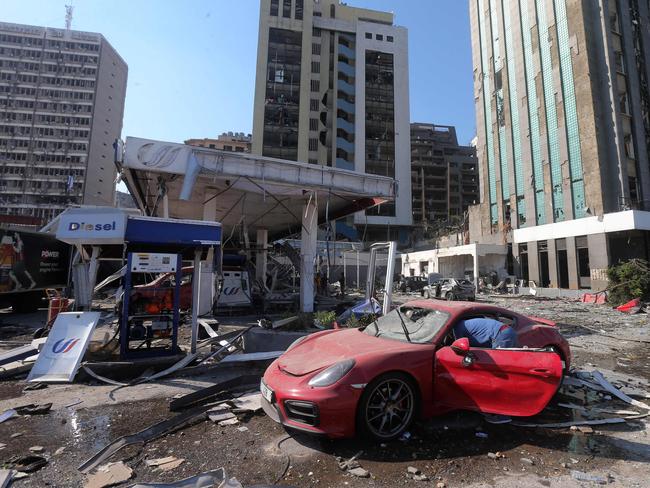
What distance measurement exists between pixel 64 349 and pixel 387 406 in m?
5.55

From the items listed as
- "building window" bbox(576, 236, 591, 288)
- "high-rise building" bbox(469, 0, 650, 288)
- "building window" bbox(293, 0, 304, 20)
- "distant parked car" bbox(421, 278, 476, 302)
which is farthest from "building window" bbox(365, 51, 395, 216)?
"distant parked car" bbox(421, 278, 476, 302)

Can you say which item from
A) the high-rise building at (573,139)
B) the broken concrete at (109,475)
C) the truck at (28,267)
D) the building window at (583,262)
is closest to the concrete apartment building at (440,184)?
the high-rise building at (573,139)

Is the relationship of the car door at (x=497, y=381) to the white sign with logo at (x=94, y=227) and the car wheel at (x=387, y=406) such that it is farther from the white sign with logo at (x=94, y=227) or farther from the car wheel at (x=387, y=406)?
the white sign with logo at (x=94, y=227)

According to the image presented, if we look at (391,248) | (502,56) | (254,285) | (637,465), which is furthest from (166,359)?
(502,56)

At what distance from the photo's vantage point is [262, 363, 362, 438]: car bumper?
344 cm

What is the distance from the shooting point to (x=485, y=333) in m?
4.43

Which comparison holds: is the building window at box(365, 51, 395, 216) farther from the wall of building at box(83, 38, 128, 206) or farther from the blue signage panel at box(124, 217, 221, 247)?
the wall of building at box(83, 38, 128, 206)

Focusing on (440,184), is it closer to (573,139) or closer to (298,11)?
(298,11)

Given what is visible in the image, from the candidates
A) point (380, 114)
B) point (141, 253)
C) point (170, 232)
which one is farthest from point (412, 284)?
point (380, 114)

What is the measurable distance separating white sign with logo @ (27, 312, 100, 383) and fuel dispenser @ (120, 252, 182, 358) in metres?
0.60

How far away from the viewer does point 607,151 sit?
1148 inches

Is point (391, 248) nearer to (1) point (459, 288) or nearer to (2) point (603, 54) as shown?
(1) point (459, 288)

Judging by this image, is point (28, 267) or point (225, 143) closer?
point (28, 267)

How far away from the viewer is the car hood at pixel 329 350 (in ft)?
12.7
